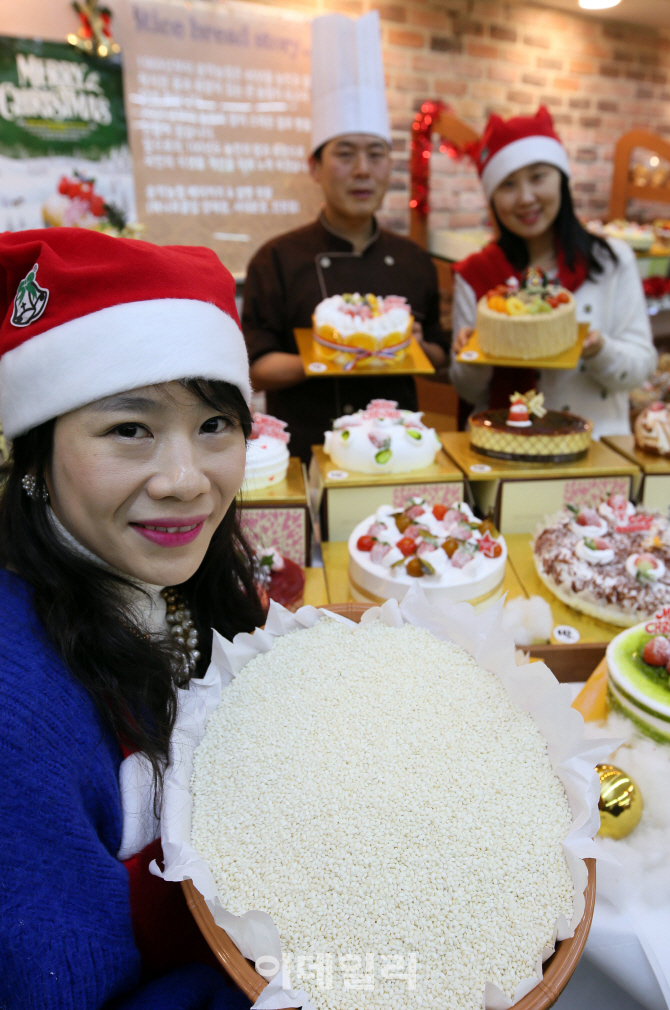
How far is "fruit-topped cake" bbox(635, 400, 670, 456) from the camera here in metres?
1.86

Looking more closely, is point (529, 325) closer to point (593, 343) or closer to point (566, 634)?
point (593, 343)

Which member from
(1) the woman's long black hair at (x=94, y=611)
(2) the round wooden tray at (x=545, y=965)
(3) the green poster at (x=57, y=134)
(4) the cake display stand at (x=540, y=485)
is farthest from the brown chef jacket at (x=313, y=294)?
(2) the round wooden tray at (x=545, y=965)

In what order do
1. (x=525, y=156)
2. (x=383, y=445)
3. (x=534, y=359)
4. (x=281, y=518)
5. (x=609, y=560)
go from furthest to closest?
(x=525, y=156)
(x=534, y=359)
(x=383, y=445)
(x=281, y=518)
(x=609, y=560)

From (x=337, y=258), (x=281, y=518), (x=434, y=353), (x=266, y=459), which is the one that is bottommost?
(x=281, y=518)

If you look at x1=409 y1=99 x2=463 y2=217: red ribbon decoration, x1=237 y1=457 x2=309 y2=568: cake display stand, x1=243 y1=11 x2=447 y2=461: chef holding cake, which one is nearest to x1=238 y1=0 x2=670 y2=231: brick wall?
x1=409 y1=99 x2=463 y2=217: red ribbon decoration

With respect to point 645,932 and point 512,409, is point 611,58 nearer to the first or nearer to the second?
point 512,409

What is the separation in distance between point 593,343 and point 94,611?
180 centimetres

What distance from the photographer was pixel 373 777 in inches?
26.5

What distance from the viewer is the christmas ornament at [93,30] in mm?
2822

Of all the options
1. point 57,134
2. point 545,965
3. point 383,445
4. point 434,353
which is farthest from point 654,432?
point 57,134

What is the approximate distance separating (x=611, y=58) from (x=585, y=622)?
15.0 ft

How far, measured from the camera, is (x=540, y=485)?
1.79 m

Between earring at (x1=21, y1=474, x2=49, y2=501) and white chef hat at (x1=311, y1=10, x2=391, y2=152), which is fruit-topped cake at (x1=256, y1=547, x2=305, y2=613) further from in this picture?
white chef hat at (x1=311, y1=10, x2=391, y2=152)

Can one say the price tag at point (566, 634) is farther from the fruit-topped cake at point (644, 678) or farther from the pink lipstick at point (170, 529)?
the pink lipstick at point (170, 529)
